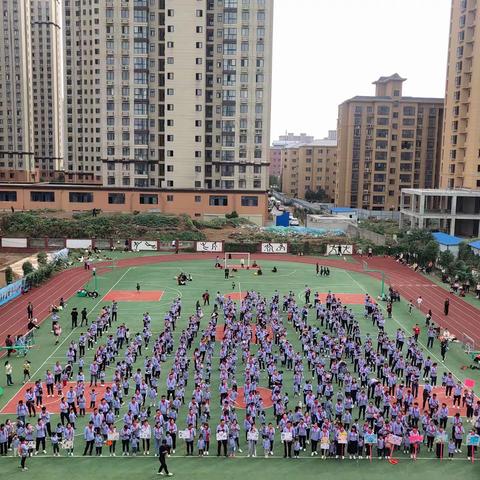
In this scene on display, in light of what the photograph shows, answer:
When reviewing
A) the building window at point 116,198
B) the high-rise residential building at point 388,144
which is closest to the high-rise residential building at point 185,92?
the building window at point 116,198

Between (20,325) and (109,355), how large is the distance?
33.9 ft

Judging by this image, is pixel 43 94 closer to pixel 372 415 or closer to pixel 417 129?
pixel 417 129

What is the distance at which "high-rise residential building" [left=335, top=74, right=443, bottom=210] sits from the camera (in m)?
99.9

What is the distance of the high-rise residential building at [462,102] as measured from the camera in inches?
2825

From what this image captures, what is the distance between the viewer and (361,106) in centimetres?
10044

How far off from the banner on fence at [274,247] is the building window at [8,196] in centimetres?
3715

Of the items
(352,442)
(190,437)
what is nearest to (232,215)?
(190,437)

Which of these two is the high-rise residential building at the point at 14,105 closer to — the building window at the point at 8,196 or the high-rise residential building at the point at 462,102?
the building window at the point at 8,196

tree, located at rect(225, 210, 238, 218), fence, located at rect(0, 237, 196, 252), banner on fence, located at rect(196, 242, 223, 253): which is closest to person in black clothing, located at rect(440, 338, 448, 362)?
banner on fence, located at rect(196, 242, 223, 253)

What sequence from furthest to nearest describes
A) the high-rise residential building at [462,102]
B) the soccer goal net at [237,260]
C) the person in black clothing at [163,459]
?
1. the high-rise residential building at [462,102]
2. the soccer goal net at [237,260]
3. the person in black clothing at [163,459]

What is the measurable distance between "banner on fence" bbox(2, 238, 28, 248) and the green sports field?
14349 mm

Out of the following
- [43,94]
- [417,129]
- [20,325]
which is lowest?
[20,325]

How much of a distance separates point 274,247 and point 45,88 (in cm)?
9884

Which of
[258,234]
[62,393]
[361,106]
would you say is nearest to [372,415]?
[62,393]
